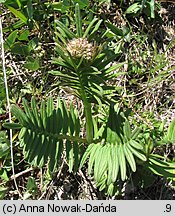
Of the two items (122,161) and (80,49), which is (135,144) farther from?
(80,49)

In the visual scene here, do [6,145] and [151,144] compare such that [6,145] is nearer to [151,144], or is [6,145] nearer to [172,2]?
[151,144]

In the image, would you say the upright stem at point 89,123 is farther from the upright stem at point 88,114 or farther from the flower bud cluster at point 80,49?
the flower bud cluster at point 80,49

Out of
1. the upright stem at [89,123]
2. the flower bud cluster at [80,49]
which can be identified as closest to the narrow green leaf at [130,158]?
the upright stem at [89,123]

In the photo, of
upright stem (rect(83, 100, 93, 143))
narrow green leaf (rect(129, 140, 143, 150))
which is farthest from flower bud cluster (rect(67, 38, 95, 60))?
narrow green leaf (rect(129, 140, 143, 150))

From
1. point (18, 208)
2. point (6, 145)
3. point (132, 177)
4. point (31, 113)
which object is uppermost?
point (31, 113)

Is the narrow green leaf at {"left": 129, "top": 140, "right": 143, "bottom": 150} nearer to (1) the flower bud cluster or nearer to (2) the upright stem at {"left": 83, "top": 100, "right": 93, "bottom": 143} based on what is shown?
(2) the upright stem at {"left": 83, "top": 100, "right": 93, "bottom": 143}

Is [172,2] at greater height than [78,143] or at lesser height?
greater

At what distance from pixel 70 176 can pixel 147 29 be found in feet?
2.77

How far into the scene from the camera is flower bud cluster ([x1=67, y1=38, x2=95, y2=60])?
1.50 m

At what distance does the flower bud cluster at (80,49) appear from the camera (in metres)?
1.50

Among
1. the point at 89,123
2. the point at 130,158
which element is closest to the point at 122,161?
the point at 130,158

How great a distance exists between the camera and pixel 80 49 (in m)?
1.49

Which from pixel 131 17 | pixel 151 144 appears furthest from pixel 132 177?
pixel 131 17

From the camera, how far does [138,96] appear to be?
90.9 inches
